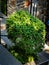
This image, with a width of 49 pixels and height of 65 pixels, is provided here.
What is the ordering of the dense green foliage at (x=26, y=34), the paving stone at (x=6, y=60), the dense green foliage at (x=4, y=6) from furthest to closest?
the dense green foliage at (x=4, y=6) → the dense green foliage at (x=26, y=34) → the paving stone at (x=6, y=60)

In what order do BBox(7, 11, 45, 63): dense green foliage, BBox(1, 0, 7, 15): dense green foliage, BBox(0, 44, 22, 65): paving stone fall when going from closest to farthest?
BBox(0, 44, 22, 65): paving stone → BBox(7, 11, 45, 63): dense green foliage → BBox(1, 0, 7, 15): dense green foliage

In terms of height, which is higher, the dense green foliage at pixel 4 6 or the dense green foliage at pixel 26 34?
the dense green foliage at pixel 4 6

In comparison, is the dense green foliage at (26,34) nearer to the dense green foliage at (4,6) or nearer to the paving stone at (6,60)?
the paving stone at (6,60)

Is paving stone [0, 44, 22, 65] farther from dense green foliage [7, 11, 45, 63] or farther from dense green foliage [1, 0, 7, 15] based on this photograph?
dense green foliage [1, 0, 7, 15]

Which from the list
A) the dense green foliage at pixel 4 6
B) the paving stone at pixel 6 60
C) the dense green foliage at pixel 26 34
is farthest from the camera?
the dense green foliage at pixel 4 6

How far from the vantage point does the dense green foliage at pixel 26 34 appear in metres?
5.09

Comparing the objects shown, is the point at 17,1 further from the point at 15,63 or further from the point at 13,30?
the point at 15,63

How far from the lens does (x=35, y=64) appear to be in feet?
17.6

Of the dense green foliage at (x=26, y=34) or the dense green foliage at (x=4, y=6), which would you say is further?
the dense green foliage at (x=4, y=6)

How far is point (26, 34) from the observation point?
Result: 510 centimetres

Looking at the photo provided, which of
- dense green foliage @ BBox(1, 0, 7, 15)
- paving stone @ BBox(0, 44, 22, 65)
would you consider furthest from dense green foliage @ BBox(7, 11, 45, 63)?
dense green foliage @ BBox(1, 0, 7, 15)

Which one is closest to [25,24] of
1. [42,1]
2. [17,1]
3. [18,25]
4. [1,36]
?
[18,25]

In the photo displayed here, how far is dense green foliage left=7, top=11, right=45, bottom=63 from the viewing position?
5094mm

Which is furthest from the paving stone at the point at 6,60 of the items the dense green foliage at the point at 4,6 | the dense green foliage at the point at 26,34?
the dense green foliage at the point at 4,6
